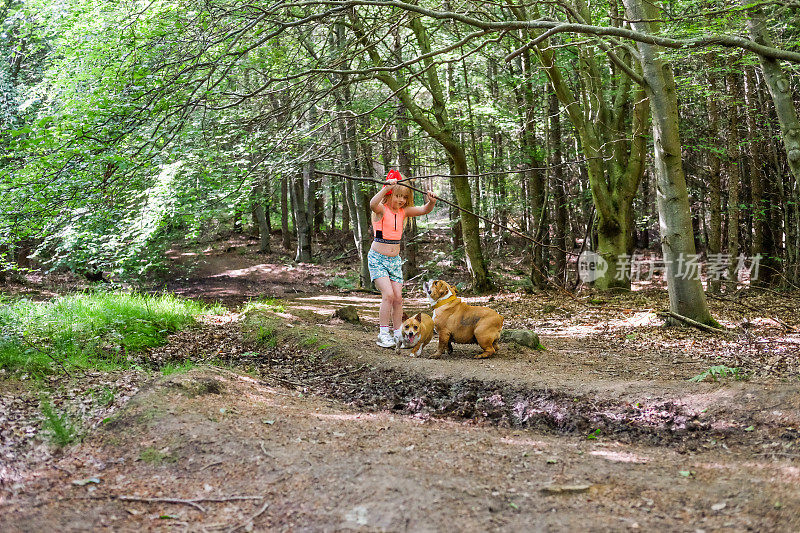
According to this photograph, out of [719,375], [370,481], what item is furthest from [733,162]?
[370,481]

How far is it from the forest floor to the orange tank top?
1.60 meters

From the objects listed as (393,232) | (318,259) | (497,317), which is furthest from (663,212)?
(318,259)

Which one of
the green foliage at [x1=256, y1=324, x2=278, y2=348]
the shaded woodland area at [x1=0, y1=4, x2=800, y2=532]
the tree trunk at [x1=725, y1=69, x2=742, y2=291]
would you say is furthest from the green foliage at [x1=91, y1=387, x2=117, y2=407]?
Answer: the tree trunk at [x1=725, y1=69, x2=742, y2=291]

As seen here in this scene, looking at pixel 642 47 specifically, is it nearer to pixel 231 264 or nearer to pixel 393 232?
pixel 393 232

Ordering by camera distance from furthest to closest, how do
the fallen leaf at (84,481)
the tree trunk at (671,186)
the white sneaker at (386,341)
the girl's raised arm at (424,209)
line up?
the tree trunk at (671,186) → the white sneaker at (386,341) → the girl's raised arm at (424,209) → the fallen leaf at (84,481)

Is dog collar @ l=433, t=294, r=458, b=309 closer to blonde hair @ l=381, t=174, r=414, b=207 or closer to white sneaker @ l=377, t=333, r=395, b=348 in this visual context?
white sneaker @ l=377, t=333, r=395, b=348

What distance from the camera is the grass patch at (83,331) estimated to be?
5.90m

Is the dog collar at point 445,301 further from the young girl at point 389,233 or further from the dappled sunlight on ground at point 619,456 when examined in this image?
the dappled sunlight on ground at point 619,456

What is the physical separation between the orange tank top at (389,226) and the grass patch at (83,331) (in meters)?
3.56

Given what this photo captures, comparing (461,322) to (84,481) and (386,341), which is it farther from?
(84,481)

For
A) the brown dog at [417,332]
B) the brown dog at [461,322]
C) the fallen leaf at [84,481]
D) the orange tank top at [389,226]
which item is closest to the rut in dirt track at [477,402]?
the brown dog at [417,332]

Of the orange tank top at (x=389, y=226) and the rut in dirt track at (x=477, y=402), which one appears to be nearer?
the rut in dirt track at (x=477, y=402)

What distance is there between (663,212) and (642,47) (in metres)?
2.47

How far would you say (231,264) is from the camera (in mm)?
25609
